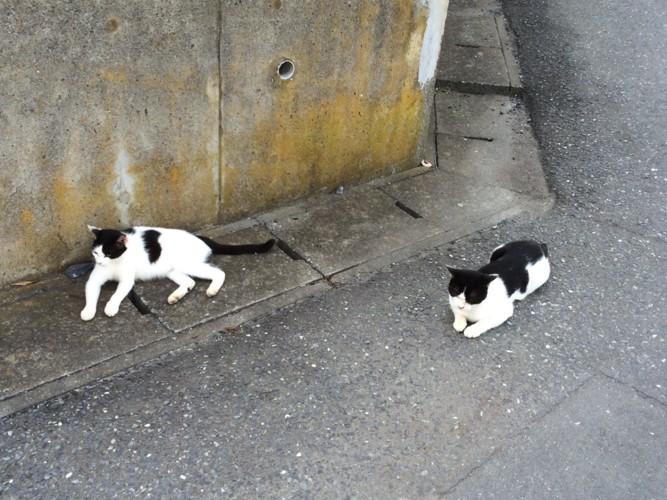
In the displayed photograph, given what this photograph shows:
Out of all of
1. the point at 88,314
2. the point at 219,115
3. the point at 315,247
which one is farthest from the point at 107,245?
the point at 315,247

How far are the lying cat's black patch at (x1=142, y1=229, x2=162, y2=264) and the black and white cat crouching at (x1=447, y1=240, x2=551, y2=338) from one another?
5.30 feet

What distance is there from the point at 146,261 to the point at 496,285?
6.31ft

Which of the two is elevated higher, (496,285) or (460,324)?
(496,285)

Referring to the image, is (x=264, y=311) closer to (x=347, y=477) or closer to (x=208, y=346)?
(x=208, y=346)

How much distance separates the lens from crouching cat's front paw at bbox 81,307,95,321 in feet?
11.2

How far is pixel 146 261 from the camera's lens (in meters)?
3.65

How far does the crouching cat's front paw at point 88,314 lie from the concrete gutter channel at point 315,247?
31mm

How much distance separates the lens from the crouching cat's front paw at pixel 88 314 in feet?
11.2

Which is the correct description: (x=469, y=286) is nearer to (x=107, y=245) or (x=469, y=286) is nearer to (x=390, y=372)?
(x=390, y=372)

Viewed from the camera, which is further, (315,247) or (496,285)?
(315,247)

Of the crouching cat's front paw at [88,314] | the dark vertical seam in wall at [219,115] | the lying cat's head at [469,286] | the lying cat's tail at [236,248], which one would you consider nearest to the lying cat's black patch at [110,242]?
the crouching cat's front paw at [88,314]

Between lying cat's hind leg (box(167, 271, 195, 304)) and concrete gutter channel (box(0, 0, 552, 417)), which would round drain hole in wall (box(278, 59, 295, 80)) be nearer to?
concrete gutter channel (box(0, 0, 552, 417))

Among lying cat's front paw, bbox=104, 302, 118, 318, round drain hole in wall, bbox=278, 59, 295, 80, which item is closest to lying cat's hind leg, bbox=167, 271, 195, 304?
lying cat's front paw, bbox=104, 302, 118, 318

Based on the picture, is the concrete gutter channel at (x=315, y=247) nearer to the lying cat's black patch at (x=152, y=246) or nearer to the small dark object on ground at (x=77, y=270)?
the small dark object on ground at (x=77, y=270)
